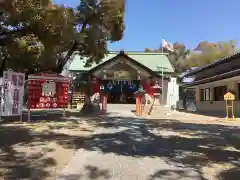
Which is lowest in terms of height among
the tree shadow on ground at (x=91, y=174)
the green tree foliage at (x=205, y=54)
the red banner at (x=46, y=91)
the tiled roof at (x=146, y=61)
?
the tree shadow on ground at (x=91, y=174)

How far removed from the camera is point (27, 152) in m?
6.78

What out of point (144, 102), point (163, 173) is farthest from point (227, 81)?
point (163, 173)

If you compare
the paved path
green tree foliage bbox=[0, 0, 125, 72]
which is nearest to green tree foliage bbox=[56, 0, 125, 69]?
green tree foliage bbox=[0, 0, 125, 72]

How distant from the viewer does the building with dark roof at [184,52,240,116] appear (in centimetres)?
1989

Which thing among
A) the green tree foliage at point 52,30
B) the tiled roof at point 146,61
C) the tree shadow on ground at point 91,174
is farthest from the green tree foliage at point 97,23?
the tiled roof at point 146,61

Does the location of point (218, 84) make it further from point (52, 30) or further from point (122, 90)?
point (52, 30)

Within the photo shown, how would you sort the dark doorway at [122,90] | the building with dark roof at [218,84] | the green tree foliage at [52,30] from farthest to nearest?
the dark doorway at [122,90] → the building with dark roof at [218,84] → the green tree foliage at [52,30]

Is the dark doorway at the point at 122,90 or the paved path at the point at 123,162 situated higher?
the dark doorway at the point at 122,90

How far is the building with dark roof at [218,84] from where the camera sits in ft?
65.3

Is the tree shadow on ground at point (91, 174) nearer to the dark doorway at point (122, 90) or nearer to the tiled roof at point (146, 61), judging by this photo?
the tiled roof at point (146, 61)

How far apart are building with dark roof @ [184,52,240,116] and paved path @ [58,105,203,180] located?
12.6 m

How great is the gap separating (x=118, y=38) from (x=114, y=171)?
12.2m

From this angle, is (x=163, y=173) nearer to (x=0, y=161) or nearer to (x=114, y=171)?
(x=114, y=171)

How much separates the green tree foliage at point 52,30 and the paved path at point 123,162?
4.29 meters
